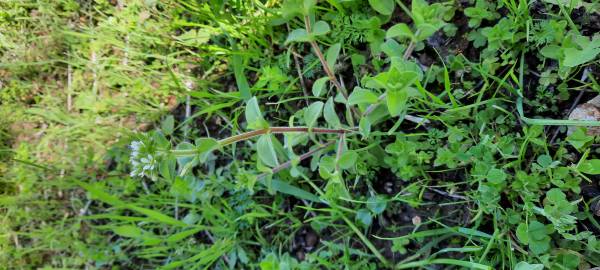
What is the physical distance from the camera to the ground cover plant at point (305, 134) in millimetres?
1444

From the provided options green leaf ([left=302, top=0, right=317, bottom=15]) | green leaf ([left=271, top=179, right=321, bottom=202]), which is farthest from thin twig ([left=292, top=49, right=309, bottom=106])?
green leaf ([left=302, top=0, right=317, bottom=15])

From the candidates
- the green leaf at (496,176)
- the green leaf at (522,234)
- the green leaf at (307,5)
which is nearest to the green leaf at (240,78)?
the green leaf at (307,5)

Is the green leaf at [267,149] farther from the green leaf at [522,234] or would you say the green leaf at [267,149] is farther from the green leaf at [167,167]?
the green leaf at [522,234]

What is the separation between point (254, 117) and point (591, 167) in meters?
0.99

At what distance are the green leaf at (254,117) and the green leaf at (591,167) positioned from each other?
3.06 ft

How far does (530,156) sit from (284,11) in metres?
0.96

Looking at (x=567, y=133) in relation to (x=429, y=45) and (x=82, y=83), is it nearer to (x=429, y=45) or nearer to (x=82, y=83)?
(x=429, y=45)

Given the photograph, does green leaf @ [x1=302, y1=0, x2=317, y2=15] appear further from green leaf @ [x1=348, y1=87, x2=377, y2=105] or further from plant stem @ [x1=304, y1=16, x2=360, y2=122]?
green leaf @ [x1=348, y1=87, x2=377, y2=105]

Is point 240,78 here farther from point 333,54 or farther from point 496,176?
point 496,176

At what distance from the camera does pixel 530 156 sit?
1.55 meters

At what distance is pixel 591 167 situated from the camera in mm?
1302

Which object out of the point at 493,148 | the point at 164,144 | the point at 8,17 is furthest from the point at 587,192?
the point at 8,17

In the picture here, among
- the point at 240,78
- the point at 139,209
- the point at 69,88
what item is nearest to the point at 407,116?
the point at 240,78

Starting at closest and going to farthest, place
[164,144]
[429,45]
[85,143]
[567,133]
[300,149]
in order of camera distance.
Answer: [164,144]
[567,133]
[429,45]
[300,149]
[85,143]
